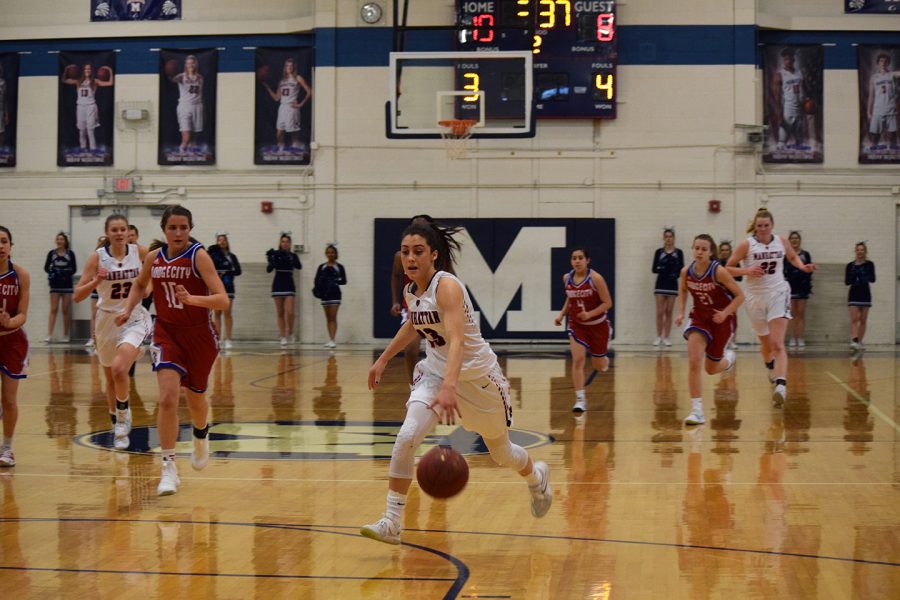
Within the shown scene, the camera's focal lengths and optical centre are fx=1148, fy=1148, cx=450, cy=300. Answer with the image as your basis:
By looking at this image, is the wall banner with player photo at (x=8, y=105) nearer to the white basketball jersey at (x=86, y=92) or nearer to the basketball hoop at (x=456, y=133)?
the white basketball jersey at (x=86, y=92)

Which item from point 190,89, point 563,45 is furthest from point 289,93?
point 563,45

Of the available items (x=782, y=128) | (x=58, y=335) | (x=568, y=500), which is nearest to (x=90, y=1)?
(x=58, y=335)

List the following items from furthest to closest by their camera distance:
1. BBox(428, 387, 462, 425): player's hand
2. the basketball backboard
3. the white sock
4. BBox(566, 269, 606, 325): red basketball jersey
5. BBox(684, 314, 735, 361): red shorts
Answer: the basketball backboard → BBox(566, 269, 606, 325): red basketball jersey → BBox(684, 314, 735, 361): red shorts → the white sock → BBox(428, 387, 462, 425): player's hand

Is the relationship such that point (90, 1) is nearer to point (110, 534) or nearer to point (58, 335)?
point (58, 335)

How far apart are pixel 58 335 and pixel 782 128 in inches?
568

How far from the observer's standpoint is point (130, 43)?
22.3 meters

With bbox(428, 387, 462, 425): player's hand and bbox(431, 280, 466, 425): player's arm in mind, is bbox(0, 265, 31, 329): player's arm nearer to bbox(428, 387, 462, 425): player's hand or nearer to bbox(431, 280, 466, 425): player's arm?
bbox(431, 280, 466, 425): player's arm

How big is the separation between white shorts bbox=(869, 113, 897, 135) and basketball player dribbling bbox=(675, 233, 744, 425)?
12.2m

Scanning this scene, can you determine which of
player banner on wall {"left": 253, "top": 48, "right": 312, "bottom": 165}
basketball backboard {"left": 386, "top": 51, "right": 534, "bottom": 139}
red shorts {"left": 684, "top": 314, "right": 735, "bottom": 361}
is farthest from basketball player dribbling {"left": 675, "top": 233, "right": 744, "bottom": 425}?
player banner on wall {"left": 253, "top": 48, "right": 312, "bottom": 165}

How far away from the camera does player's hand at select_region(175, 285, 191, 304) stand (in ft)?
22.9

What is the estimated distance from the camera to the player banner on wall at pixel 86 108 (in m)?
22.4

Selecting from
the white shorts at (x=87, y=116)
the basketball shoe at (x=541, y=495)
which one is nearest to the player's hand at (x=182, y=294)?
the basketball shoe at (x=541, y=495)

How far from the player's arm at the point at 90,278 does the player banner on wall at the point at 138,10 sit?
46.8ft

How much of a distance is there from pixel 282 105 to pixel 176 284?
1522 cm
